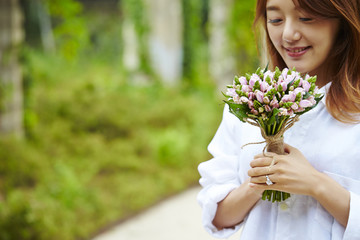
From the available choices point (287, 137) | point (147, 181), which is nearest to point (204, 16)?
point (147, 181)

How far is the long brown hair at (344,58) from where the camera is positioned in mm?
1127

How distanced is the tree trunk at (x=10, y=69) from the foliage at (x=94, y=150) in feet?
0.79

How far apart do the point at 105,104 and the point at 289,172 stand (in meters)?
6.00

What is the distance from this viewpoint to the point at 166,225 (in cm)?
470

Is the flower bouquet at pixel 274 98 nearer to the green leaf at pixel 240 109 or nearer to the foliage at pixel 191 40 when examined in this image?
the green leaf at pixel 240 109

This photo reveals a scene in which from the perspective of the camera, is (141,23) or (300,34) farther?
(141,23)

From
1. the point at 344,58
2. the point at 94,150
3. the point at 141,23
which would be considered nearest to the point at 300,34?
the point at 344,58

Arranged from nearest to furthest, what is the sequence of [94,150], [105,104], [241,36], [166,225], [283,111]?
1. [283,111]
2. [166,225]
3. [94,150]
4. [105,104]
5. [241,36]

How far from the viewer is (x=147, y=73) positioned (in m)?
8.68

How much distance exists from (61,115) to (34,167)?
1752 millimetres

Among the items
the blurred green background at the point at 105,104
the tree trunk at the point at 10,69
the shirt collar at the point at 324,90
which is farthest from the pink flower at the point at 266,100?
the tree trunk at the point at 10,69

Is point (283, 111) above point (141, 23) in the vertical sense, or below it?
below

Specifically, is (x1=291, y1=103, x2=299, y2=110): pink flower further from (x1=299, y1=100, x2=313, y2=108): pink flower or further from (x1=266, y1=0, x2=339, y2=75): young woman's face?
(x1=266, y1=0, x2=339, y2=75): young woman's face

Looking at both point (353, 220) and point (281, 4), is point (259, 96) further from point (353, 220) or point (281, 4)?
point (353, 220)
